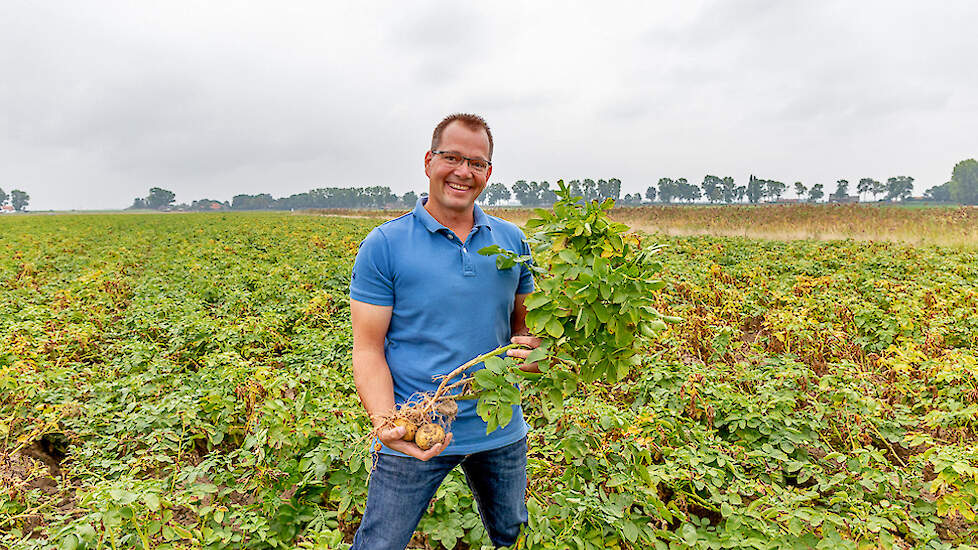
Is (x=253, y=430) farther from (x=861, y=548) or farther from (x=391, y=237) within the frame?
(x=861, y=548)

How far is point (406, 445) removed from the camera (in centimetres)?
163

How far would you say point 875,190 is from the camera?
74688 millimetres

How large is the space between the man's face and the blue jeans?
884 millimetres

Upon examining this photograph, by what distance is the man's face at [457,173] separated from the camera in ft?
5.55

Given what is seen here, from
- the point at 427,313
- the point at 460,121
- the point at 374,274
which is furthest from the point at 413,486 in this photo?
the point at 460,121

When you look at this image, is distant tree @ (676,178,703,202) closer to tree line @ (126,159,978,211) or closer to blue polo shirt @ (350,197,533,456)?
tree line @ (126,159,978,211)

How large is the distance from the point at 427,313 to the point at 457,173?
48cm

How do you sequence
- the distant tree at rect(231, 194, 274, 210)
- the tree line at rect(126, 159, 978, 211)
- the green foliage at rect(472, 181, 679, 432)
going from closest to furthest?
the green foliage at rect(472, 181, 679, 432), the tree line at rect(126, 159, 978, 211), the distant tree at rect(231, 194, 274, 210)

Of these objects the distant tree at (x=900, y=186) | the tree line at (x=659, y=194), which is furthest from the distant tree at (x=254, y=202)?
the distant tree at (x=900, y=186)

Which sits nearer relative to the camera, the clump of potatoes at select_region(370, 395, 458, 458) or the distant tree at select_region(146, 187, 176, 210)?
the clump of potatoes at select_region(370, 395, 458, 458)

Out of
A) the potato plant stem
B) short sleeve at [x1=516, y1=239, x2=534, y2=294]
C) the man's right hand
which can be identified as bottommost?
the man's right hand

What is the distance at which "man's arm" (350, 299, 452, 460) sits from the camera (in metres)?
1.71

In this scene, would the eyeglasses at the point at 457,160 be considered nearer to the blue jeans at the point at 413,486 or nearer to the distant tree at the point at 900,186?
the blue jeans at the point at 413,486

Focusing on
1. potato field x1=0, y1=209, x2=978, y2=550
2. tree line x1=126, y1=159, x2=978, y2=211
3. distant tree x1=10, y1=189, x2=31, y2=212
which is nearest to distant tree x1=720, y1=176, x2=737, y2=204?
tree line x1=126, y1=159, x2=978, y2=211
